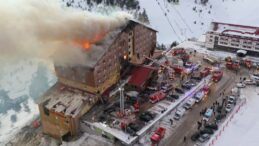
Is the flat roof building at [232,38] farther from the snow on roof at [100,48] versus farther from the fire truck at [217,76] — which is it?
the snow on roof at [100,48]

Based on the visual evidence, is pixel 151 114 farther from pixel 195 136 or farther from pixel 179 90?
pixel 179 90

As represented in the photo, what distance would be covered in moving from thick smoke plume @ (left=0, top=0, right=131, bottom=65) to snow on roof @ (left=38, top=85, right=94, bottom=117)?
463 cm

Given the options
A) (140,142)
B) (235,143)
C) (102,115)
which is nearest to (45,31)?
(102,115)

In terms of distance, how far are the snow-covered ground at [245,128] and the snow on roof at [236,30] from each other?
1496 cm

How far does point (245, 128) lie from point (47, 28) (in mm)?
27429

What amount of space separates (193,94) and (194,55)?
13223mm

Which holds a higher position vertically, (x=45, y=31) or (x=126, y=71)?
(x=45, y=31)

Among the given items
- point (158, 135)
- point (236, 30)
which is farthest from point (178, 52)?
point (158, 135)

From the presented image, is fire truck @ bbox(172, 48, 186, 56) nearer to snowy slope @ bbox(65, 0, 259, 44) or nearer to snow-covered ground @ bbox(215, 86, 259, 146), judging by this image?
snow-covered ground @ bbox(215, 86, 259, 146)

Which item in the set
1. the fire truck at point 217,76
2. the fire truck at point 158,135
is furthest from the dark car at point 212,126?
the fire truck at point 217,76

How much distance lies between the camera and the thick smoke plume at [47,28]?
35625 millimetres

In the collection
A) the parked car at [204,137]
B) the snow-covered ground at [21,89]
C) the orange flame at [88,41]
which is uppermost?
the orange flame at [88,41]

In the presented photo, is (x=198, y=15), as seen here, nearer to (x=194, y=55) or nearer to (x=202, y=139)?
(x=194, y=55)

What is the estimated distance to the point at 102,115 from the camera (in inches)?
1780
